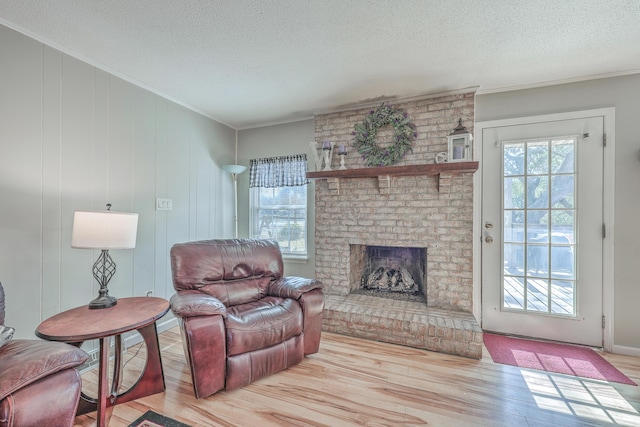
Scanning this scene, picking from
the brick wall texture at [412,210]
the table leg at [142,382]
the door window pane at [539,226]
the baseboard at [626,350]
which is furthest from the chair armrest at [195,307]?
the baseboard at [626,350]

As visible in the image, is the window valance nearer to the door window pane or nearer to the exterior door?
the exterior door

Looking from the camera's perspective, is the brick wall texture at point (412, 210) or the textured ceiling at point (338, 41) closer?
the textured ceiling at point (338, 41)

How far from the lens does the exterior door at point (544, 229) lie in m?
2.43

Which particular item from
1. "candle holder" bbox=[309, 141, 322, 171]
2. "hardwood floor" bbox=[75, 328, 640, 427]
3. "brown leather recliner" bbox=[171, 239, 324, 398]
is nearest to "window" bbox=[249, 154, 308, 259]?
"candle holder" bbox=[309, 141, 322, 171]

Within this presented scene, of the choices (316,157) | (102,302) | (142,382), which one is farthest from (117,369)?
(316,157)

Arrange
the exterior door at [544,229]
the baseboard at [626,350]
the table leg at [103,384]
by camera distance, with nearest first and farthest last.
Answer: the table leg at [103,384] → the baseboard at [626,350] → the exterior door at [544,229]

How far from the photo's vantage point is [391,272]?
11.1 feet

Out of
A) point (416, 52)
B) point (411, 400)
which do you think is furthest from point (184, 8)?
point (411, 400)

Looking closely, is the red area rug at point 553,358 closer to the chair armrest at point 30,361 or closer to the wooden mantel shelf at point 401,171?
the wooden mantel shelf at point 401,171

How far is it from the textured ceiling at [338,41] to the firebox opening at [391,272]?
1.83m

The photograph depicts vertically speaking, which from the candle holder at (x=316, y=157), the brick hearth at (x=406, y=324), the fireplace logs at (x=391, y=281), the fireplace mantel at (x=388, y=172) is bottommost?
the brick hearth at (x=406, y=324)

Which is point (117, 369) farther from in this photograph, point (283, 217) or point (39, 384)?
point (283, 217)

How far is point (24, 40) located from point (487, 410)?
3.86 meters

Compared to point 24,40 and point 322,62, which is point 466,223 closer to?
point 322,62
